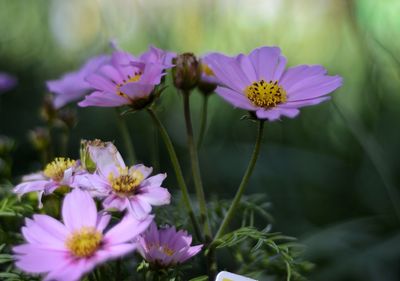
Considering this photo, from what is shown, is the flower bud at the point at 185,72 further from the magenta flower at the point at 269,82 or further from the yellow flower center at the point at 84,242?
the yellow flower center at the point at 84,242

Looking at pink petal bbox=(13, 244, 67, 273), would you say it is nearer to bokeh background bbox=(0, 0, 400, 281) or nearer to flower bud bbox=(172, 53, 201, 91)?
flower bud bbox=(172, 53, 201, 91)

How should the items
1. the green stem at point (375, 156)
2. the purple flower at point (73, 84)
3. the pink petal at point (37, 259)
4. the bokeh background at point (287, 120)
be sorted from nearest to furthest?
the pink petal at point (37, 259), the purple flower at point (73, 84), the green stem at point (375, 156), the bokeh background at point (287, 120)

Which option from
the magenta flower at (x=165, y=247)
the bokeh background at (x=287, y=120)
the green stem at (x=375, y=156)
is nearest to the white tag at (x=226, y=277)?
the magenta flower at (x=165, y=247)

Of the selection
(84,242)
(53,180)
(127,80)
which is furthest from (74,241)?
(127,80)

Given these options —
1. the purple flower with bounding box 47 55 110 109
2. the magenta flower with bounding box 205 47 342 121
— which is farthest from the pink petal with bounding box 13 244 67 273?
the purple flower with bounding box 47 55 110 109

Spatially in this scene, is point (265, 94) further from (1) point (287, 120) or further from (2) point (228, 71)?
(1) point (287, 120)

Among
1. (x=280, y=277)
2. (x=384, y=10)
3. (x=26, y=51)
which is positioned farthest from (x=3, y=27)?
(x=280, y=277)
